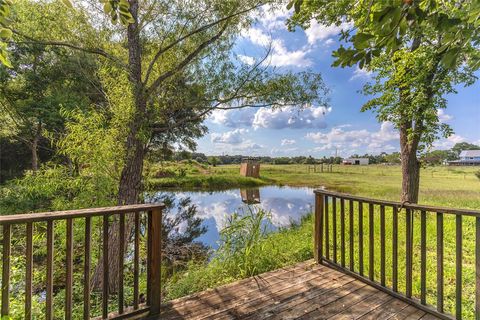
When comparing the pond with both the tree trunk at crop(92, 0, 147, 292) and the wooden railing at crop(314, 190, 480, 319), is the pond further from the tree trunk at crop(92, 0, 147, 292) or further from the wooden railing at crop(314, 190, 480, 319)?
the wooden railing at crop(314, 190, 480, 319)

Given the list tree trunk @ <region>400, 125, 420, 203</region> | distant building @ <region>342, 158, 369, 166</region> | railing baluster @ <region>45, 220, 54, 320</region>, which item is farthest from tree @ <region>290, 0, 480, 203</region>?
distant building @ <region>342, 158, 369, 166</region>

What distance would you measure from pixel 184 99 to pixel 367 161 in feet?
151

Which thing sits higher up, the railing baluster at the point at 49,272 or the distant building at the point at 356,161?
the distant building at the point at 356,161

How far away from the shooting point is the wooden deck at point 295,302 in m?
2.00

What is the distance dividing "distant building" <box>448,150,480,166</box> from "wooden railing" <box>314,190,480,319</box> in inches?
1501

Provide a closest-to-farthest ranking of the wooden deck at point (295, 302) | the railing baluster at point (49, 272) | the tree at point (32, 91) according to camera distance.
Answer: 1. the railing baluster at point (49, 272)
2. the wooden deck at point (295, 302)
3. the tree at point (32, 91)

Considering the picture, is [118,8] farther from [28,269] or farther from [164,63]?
[164,63]

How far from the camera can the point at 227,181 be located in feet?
60.3

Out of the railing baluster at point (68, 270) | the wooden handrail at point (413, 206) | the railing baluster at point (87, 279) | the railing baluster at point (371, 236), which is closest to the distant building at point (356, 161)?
the wooden handrail at point (413, 206)

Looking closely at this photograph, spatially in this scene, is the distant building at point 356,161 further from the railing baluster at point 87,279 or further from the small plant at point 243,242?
the railing baluster at point 87,279

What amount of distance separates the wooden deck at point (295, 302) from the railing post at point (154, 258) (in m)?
0.12

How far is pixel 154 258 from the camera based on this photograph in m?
2.07

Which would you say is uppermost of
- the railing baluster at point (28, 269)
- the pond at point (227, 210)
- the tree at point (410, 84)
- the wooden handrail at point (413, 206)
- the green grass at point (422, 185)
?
the tree at point (410, 84)

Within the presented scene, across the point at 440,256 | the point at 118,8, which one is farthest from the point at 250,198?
the point at 118,8
